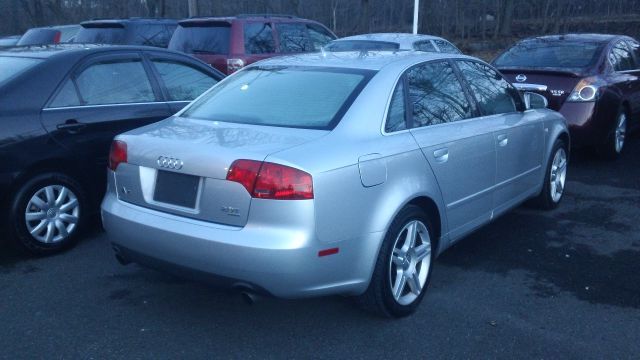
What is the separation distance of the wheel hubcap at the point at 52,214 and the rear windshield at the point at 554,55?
231 inches

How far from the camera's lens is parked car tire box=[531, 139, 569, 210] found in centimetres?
622

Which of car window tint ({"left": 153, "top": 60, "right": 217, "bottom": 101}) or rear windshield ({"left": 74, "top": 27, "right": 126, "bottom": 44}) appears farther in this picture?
rear windshield ({"left": 74, "top": 27, "right": 126, "bottom": 44})

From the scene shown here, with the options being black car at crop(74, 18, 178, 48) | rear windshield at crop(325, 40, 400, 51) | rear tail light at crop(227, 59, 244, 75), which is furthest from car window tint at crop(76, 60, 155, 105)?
black car at crop(74, 18, 178, 48)

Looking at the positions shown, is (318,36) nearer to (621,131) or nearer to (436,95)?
(621,131)

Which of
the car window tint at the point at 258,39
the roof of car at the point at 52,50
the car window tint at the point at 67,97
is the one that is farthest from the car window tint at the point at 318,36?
the car window tint at the point at 67,97

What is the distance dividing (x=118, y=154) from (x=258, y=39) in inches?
270

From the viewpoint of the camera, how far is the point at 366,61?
450 centimetres

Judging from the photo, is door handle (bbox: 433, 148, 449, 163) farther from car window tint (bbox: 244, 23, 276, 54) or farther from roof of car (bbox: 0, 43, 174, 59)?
car window tint (bbox: 244, 23, 276, 54)

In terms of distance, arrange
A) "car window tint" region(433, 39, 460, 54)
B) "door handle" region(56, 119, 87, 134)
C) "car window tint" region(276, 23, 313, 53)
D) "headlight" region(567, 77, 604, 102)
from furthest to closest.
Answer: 1. "car window tint" region(433, 39, 460, 54)
2. "car window tint" region(276, 23, 313, 53)
3. "headlight" region(567, 77, 604, 102)
4. "door handle" region(56, 119, 87, 134)

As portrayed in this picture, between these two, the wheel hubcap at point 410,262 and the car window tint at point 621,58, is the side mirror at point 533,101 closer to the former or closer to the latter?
the wheel hubcap at point 410,262

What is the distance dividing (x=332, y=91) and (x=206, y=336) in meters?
1.67

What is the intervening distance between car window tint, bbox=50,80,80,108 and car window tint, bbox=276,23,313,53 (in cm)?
586

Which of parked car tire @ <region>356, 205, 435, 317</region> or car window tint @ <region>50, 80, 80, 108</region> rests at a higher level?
car window tint @ <region>50, 80, 80, 108</region>

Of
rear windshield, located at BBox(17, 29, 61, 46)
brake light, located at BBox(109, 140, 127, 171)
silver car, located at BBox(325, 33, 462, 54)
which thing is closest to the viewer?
brake light, located at BBox(109, 140, 127, 171)
